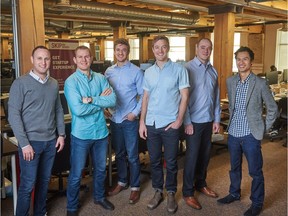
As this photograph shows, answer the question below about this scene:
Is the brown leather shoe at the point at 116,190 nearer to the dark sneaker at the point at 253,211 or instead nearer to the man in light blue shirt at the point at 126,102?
the man in light blue shirt at the point at 126,102

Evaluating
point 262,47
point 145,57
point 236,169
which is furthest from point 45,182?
point 145,57

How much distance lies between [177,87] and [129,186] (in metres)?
1.38

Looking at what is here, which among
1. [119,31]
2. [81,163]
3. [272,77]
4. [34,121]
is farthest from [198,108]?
[119,31]

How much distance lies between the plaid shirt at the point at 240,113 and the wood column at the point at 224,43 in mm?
3134

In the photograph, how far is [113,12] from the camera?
6.01 m

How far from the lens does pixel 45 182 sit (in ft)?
8.84

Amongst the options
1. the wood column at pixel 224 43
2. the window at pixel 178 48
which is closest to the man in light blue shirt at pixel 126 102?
the wood column at pixel 224 43

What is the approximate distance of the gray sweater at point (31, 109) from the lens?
2.36 m

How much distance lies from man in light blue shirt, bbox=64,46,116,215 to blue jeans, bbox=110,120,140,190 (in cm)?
32

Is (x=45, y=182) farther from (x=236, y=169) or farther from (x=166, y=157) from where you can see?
(x=236, y=169)

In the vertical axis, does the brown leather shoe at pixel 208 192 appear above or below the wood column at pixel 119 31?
below

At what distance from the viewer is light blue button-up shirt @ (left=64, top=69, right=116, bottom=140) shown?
8.70ft

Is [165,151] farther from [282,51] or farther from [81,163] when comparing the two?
[282,51]

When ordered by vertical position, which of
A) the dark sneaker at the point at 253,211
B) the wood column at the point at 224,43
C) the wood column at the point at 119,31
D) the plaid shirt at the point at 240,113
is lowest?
the dark sneaker at the point at 253,211
